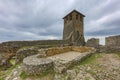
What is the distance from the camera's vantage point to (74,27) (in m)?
29.3

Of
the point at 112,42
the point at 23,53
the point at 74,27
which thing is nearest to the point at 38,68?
the point at 23,53

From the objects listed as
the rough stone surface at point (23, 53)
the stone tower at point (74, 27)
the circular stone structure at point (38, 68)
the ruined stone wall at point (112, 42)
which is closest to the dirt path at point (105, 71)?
the circular stone structure at point (38, 68)

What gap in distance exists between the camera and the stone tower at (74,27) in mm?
28883

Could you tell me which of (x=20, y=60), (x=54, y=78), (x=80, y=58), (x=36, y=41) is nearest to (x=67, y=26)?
(x=36, y=41)

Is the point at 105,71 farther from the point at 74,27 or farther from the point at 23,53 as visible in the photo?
the point at 74,27

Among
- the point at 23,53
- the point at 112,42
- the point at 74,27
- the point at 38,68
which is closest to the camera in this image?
the point at 38,68

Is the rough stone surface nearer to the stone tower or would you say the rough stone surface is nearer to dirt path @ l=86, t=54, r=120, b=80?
dirt path @ l=86, t=54, r=120, b=80

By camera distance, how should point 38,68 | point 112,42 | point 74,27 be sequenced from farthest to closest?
point 74,27, point 112,42, point 38,68

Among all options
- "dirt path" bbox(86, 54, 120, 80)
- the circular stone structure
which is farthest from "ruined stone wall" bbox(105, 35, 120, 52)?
the circular stone structure

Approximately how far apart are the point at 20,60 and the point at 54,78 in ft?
24.7

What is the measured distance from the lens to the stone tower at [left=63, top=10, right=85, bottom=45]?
28883 mm

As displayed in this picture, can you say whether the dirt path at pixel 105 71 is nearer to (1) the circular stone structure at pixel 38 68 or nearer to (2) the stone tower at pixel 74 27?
(1) the circular stone structure at pixel 38 68

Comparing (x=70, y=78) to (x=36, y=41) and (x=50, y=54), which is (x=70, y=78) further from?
(x=36, y=41)

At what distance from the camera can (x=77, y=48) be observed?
636 inches
